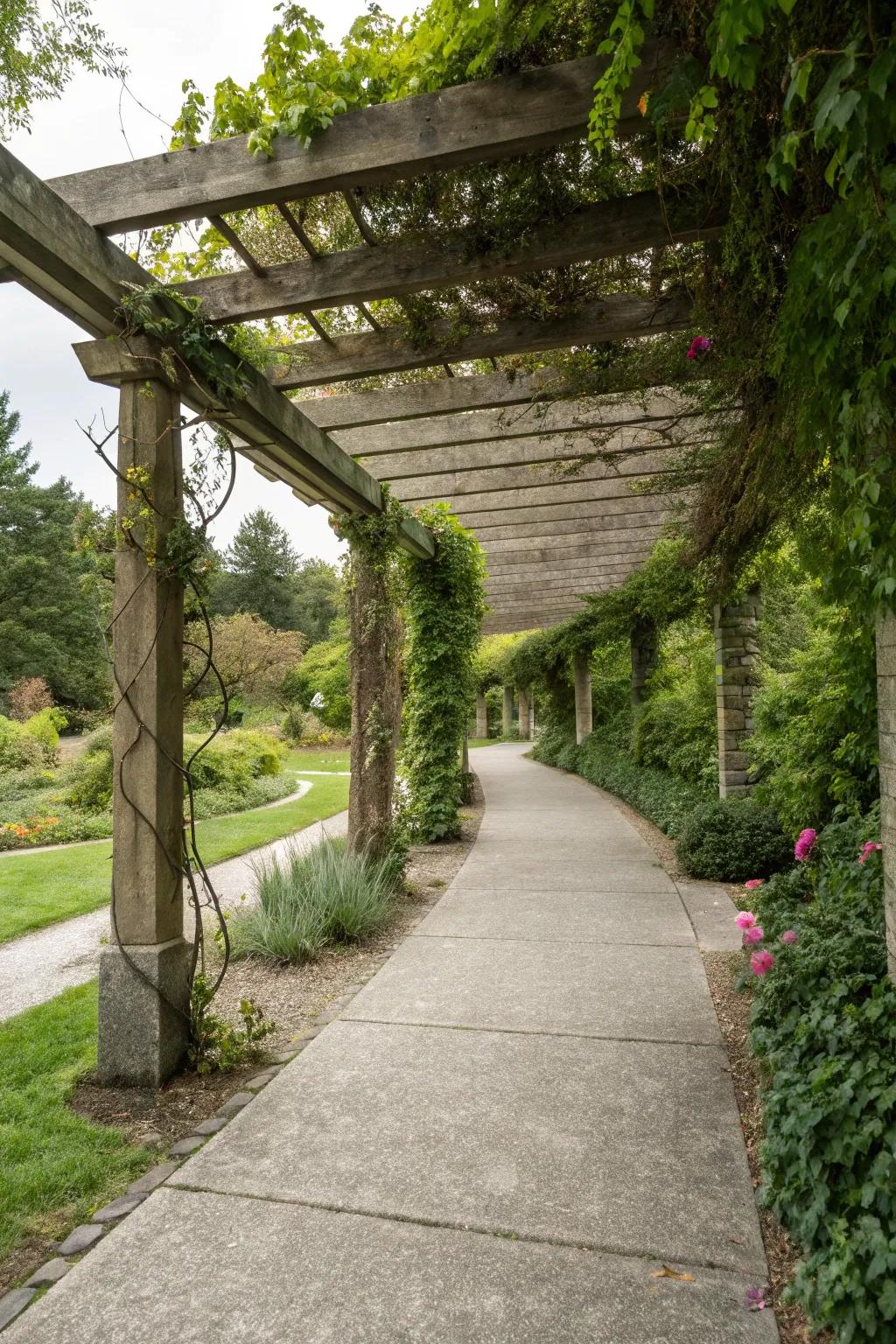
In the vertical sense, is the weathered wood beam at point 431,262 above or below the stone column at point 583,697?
above

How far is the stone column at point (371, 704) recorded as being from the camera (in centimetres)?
611

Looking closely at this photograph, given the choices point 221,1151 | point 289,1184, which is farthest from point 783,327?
point 221,1151

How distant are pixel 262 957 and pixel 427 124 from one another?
4.23 metres

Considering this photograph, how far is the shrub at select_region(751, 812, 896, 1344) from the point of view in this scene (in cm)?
160

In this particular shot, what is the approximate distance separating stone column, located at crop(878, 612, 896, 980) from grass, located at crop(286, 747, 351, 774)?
16.8 meters

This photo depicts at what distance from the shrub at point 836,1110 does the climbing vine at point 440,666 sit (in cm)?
534

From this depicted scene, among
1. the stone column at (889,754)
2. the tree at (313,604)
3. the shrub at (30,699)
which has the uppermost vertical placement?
the tree at (313,604)

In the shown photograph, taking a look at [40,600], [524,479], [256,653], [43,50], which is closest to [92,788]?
[524,479]

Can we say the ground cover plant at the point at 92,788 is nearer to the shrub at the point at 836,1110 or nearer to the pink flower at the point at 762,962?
the pink flower at the point at 762,962

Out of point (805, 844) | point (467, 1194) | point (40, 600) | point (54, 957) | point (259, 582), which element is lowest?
point (54, 957)

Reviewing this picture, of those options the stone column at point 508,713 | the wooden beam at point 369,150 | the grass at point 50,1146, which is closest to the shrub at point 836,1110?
the grass at point 50,1146

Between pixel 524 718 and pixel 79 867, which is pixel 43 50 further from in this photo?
pixel 524 718

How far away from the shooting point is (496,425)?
17.0 ft

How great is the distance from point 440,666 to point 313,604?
35.0 metres
